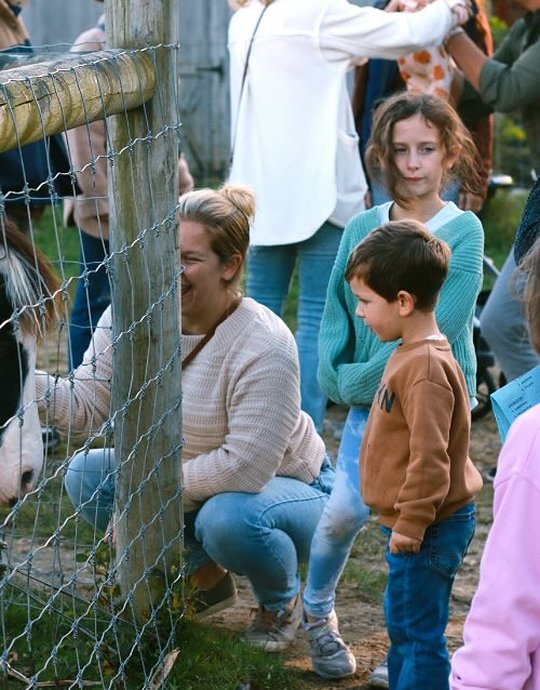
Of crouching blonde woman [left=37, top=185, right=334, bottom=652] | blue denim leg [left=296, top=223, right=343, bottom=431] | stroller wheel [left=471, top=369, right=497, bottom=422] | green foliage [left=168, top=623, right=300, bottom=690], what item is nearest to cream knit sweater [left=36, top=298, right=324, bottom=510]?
crouching blonde woman [left=37, top=185, right=334, bottom=652]

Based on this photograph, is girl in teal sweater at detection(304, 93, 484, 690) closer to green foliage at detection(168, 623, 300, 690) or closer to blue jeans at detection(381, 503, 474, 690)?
green foliage at detection(168, 623, 300, 690)

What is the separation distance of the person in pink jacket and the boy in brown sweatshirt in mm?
1061

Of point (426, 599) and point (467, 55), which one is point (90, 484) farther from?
point (467, 55)

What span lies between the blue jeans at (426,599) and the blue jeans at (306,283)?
206cm

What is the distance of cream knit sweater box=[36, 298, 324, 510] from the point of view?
3545mm

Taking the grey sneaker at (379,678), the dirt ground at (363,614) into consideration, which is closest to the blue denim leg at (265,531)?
the dirt ground at (363,614)

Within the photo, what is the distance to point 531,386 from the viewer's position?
222 centimetres

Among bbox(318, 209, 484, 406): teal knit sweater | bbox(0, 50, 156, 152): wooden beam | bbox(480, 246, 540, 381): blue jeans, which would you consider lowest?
bbox(480, 246, 540, 381): blue jeans

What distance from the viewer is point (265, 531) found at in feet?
11.7

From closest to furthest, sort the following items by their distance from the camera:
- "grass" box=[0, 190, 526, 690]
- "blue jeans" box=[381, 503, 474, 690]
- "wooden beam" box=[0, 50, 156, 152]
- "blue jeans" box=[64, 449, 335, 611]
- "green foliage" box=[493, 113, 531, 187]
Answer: "wooden beam" box=[0, 50, 156, 152]
"blue jeans" box=[381, 503, 474, 690]
"grass" box=[0, 190, 526, 690]
"blue jeans" box=[64, 449, 335, 611]
"green foliage" box=[493, 113, 531, 187]

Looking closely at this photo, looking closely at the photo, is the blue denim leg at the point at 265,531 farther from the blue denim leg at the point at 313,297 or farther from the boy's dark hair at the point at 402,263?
the blue denim leg at the point at 313,297

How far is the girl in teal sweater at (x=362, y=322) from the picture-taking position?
349cm

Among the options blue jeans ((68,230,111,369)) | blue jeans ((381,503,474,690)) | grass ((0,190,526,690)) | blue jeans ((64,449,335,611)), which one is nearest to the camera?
blue jeans ((381,503,474,690))

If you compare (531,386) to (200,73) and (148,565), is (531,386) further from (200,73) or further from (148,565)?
(200,73)
